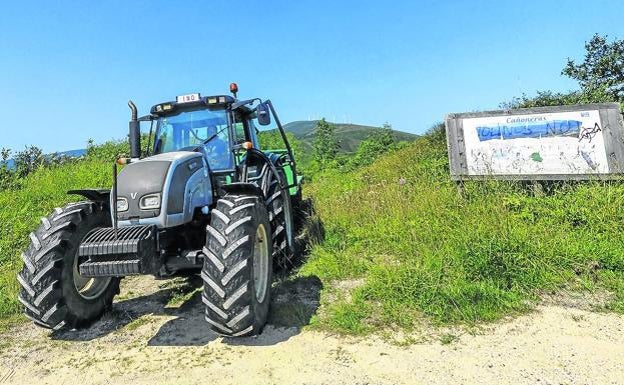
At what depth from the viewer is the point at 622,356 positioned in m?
2.97

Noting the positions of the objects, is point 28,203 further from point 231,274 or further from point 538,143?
point 538,143

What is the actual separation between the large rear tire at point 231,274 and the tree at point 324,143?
36.5 feet

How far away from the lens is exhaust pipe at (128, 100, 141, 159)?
4.43m

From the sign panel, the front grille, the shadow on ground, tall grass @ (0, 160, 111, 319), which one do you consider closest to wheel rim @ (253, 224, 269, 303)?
the shadow on ground

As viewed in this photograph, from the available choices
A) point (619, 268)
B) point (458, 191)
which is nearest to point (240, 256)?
point (619, 268)

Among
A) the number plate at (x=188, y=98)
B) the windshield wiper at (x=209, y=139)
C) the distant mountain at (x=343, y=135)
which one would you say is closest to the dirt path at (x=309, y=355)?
the windshield wiper at (x=209, y=139)

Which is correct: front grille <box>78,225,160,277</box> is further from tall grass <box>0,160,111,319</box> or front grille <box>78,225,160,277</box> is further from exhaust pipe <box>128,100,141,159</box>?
tall grass <box>0,160,111,319</box>

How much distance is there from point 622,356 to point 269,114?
4.05 m

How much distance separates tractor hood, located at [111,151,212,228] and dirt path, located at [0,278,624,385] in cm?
113

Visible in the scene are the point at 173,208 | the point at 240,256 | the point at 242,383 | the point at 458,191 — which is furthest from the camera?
the point at 458,191

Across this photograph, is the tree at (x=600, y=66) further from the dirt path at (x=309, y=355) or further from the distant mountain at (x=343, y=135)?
the dirt path at (x=309, y=355)

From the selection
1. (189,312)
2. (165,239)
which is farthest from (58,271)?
(189,312)

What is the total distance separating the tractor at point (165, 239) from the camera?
10.8 ft

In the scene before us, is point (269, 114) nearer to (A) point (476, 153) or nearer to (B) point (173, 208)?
(B) point (173, 208)
